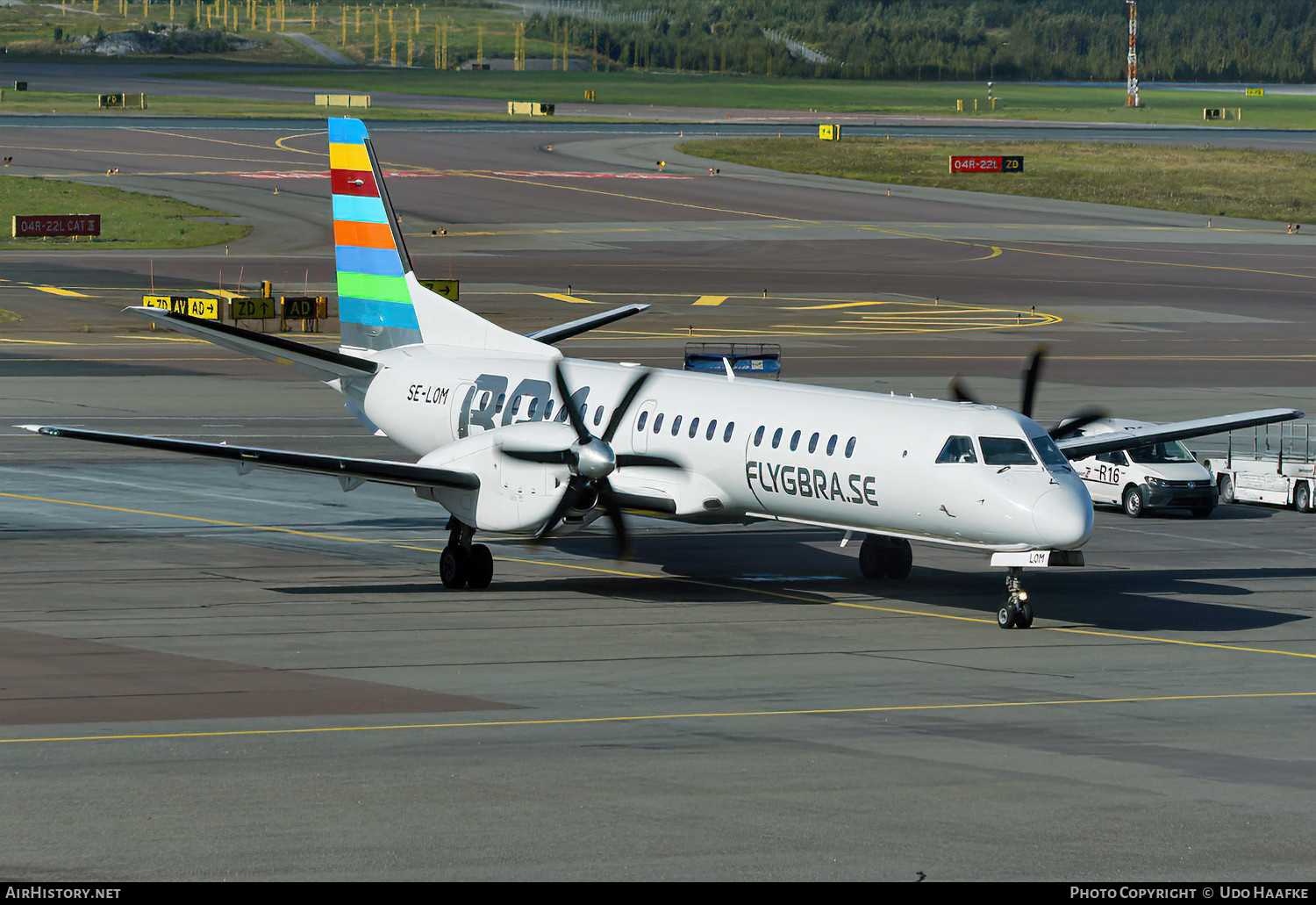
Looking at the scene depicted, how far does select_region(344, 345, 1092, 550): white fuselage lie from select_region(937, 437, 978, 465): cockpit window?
35 mm

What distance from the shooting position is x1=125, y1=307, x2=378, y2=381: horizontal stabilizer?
33.0 m

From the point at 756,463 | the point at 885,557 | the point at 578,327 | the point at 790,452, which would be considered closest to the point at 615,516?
the point at 756,463

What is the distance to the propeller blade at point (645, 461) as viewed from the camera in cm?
3100

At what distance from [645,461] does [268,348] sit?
27.6ft

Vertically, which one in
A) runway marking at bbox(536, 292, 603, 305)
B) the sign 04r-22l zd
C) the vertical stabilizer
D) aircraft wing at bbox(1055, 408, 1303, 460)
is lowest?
runway marking at bbox(536, 292, 603, 305)

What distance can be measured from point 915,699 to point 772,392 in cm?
947

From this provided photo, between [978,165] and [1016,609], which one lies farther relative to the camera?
[978,165]

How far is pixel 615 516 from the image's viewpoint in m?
29.9

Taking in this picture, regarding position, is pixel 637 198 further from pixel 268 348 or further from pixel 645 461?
pixel 645 461

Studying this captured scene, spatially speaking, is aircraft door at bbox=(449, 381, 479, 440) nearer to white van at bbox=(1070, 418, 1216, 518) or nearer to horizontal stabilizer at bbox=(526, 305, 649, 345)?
horizontal stabilizer at bbox=(526, 305, 649, 345)

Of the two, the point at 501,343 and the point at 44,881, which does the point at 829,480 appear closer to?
the point at 501,343

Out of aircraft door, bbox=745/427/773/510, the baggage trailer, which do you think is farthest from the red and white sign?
aircraft door, bbox=745/427/773/510

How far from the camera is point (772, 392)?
31.6m

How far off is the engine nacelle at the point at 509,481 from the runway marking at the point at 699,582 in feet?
11.6
